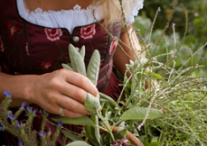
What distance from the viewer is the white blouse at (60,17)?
0.85 meters

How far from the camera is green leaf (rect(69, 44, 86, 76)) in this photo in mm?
635

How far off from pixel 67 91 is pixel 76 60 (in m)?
0.06

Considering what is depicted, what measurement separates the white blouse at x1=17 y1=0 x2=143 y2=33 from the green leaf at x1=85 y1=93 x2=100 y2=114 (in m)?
0.32

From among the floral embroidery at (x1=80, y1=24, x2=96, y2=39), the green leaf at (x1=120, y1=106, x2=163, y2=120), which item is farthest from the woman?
the green leaf at (x1=120, y1=106, x2=163, y2=120)

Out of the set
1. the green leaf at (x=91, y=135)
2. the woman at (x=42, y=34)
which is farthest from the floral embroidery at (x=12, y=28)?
the green leaf at (x=91, y=135)

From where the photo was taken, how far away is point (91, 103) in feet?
1.99

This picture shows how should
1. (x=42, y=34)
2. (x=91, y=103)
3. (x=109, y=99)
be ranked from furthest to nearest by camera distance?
(x=42, y=34), (x=109, y=99), (x=91, y=103)

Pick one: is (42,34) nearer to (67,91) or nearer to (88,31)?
(88,31)

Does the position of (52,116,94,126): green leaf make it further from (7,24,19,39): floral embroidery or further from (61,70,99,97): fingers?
(7,24,19,39): floral embroidery

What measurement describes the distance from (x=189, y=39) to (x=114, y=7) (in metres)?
1.55

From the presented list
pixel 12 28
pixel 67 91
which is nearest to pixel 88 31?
pixel 12 28

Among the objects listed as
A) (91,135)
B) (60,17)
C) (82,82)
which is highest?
(60,17)

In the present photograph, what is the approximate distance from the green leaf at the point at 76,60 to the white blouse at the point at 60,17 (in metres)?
0.25

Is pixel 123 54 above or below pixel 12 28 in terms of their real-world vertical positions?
below
